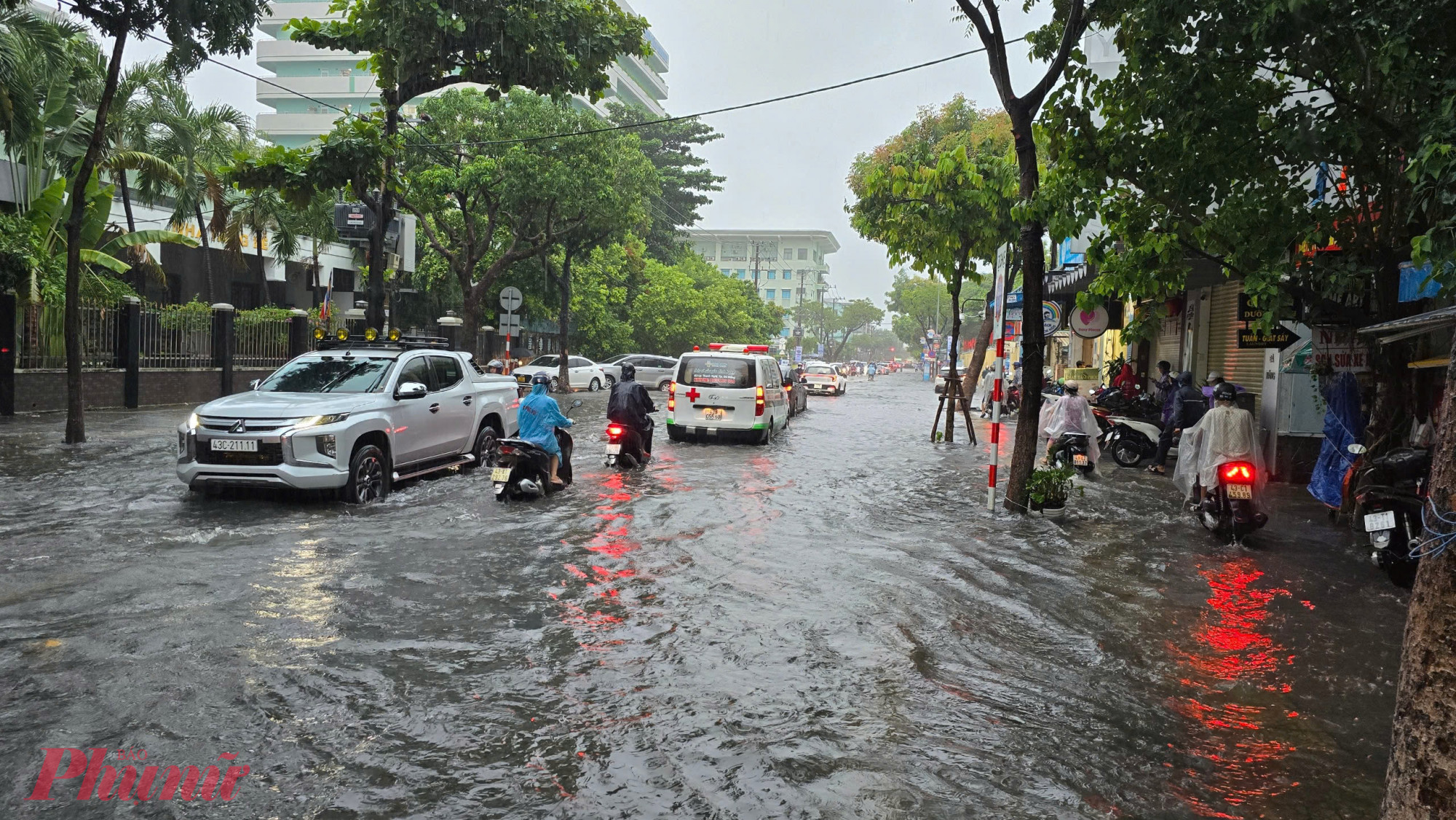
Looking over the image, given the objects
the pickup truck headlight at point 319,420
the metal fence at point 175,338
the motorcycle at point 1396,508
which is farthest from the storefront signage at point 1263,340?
the metal fence at point 175,338

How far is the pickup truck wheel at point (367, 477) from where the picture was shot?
410 inches

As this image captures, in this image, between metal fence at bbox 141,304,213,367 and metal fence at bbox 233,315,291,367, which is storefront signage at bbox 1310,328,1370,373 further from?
metal fence at bbox 233,315,291,367

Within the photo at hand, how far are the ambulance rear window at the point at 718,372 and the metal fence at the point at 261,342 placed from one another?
42.0 feet

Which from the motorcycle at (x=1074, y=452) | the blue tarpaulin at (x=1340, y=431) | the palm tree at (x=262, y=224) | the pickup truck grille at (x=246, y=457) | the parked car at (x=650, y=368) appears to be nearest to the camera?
the pickup truck grille at (x=246, y=457)

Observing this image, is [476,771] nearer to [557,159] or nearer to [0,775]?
[0,775]

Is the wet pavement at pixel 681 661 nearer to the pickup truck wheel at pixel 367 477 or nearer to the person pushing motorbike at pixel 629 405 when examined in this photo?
the pickup truck wheel at pixel 367 477

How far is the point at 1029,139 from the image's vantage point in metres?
11.3

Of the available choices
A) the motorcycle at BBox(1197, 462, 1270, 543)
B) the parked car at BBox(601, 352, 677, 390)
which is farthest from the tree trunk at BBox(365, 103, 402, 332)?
the parked car at BBox(601, 352, 677, 390)

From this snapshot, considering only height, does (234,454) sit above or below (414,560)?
above

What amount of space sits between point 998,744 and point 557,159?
26.3 meters

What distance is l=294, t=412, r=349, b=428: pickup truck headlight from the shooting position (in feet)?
32.6

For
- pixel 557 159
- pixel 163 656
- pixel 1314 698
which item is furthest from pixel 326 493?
pixel 557 159

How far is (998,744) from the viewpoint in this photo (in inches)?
186

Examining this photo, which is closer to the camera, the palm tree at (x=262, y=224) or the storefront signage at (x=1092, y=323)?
the storefront signage at (x=1092, y=323)
